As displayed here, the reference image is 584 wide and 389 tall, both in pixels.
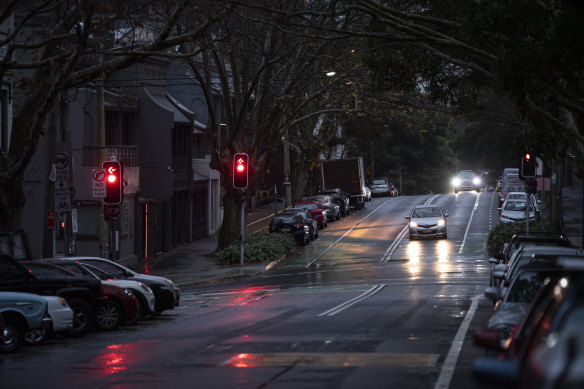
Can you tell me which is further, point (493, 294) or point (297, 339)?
point (297, 339)

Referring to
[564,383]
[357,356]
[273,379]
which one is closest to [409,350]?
[357,356]

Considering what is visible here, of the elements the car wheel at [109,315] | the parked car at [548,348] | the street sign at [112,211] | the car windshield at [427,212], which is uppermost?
the parked car at [548,348]

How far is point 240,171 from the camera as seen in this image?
3556cm

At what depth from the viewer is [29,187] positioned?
1313 inches

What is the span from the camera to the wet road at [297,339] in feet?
39.6

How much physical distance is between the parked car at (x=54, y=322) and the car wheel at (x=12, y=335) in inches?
7.9

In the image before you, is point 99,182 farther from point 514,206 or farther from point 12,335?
point 514,206

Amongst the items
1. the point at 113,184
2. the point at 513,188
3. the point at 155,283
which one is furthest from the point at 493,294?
the point at 513,188

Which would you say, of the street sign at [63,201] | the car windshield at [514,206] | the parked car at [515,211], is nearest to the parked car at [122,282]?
the street sign at [63,201]

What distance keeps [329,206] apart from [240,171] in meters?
22.1

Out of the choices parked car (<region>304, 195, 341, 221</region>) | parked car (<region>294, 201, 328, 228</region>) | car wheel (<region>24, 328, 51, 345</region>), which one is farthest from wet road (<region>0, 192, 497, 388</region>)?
parked car (<region>304, 195, 341, 221</region>)

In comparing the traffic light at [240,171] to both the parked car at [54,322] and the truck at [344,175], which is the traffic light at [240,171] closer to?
the parked car at [54,322]

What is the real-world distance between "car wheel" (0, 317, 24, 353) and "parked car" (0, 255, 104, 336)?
6.18ft

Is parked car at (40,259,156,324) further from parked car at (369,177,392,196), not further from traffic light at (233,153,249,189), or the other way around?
parked car at (369,177,392,196)
